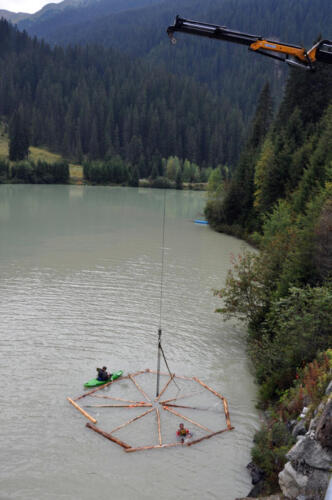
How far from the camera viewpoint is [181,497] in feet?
43.5

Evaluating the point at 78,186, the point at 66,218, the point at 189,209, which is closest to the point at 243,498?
the point at 66,218

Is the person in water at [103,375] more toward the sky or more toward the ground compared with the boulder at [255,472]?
more toward the sky

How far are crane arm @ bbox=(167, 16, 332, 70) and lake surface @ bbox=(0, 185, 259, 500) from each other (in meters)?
14.2

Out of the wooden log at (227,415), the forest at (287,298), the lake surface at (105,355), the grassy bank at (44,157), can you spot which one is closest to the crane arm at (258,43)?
the forest at (287,298)

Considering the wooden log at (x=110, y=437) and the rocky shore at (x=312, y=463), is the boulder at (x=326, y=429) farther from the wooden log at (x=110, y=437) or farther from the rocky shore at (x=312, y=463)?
the wooden log at (x=110, y=437)

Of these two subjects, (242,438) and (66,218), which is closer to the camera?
(242,438)

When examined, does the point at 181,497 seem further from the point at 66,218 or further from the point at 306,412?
the point at 66,218

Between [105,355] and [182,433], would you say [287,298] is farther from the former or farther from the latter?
[105,355]

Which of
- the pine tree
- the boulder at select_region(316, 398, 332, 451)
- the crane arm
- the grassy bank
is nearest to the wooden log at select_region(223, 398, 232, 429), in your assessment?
the boulder at select_region(316, 398, 332, 451)

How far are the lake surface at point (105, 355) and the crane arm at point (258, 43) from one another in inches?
559

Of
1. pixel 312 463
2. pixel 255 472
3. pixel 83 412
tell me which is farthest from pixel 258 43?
pixel 83 412

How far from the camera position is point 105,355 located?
74.2 ft

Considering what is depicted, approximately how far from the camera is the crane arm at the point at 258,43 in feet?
49.5

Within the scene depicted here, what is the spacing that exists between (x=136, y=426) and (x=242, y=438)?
408cm
